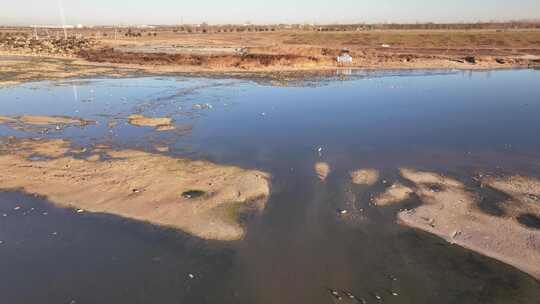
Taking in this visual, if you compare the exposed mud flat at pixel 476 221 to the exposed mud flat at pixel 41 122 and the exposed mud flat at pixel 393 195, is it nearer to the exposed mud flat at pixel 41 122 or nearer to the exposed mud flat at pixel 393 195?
the exposed mud flat at pixel 393 195

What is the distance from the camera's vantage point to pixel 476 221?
30.3ft

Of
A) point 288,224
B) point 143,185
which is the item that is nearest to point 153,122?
point 143,185

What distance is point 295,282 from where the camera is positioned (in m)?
7.31

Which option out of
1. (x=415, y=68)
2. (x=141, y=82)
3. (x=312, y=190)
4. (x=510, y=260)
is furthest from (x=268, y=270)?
(x=415, y=68)

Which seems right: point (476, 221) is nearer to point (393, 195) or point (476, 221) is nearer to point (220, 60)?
point (393, 195)

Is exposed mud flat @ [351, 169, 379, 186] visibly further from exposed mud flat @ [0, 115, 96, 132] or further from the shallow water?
exposed mud flat @ [0, 115, 96, 132]

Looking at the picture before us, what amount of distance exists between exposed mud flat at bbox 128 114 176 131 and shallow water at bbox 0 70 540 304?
0.44m

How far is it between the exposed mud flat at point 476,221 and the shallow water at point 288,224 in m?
0.34

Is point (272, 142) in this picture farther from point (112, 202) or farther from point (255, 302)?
point (255, 302)

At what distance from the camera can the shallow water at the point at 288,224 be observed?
23.5ft

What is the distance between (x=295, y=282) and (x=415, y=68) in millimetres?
33629

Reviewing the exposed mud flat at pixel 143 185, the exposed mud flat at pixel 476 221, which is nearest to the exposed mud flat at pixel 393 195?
the exposed mud flat at pixel 476 221

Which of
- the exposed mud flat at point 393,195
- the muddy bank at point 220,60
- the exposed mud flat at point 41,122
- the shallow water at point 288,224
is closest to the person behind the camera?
the shallow water at point 288,224

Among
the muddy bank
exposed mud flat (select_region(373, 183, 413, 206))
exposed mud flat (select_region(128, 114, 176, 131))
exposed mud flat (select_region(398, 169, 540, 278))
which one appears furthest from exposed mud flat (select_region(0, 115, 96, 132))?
the muddy bank
